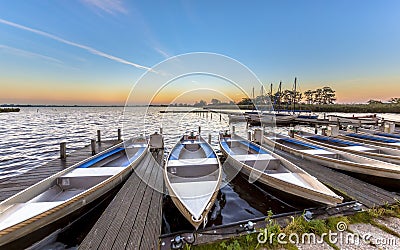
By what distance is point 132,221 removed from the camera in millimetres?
3590

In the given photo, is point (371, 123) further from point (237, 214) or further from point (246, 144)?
point (237, 214)

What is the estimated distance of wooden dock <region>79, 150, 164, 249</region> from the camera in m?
2.96

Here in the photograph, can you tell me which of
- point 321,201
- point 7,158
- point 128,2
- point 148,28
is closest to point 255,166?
point 321,201

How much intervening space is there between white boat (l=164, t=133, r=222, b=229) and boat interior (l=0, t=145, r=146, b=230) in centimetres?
195

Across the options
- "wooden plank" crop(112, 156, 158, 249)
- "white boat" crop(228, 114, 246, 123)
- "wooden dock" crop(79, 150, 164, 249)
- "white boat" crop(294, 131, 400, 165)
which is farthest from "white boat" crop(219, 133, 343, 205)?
"white boat" crop(228, 114, 246, 123)

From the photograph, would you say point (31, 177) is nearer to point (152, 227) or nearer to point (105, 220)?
point (105, 220)

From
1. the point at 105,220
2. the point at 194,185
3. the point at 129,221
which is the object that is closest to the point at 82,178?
the point at 105,220

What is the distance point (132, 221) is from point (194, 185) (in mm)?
1810

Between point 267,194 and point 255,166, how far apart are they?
95 centimetres

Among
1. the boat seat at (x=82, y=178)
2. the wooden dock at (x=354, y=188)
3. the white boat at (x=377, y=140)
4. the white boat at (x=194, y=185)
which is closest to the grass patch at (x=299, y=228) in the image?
the wooden dock at (x=354, y=188)

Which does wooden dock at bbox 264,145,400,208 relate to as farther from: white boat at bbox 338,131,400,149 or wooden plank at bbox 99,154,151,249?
wooden plank at bbox 99,154,151,249

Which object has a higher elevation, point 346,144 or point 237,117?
point 237,117

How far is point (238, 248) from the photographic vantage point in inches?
103

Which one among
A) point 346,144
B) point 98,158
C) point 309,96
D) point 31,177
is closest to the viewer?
point 31,177
